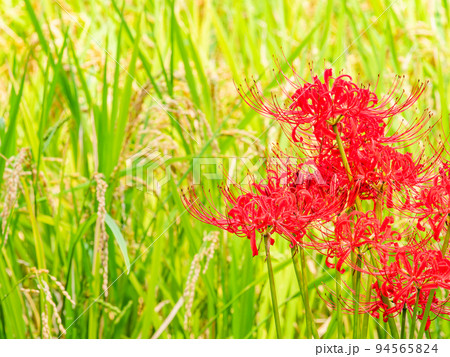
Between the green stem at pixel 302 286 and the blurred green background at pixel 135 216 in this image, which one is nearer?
the green stem at pixel 302 286

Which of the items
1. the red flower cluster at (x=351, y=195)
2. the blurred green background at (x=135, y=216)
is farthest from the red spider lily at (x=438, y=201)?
the blurred green background at (x=135, y=216)

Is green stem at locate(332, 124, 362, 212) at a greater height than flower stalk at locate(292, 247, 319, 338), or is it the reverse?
green stem at locate(332, 124, 362, 212)

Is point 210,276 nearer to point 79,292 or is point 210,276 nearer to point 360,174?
point 79,292

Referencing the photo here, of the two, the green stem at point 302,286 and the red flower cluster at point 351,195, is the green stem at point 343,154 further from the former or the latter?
the green stem at point 302,286

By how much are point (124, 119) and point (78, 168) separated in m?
0.30

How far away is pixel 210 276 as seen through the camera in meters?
1.12

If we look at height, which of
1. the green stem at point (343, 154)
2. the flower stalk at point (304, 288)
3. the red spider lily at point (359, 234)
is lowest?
the flower stalk at point (304, 288)

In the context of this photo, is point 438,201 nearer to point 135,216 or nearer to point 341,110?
point 341,110

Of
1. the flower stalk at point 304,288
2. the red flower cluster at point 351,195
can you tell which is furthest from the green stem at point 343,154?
the flower stalk at point 304,288

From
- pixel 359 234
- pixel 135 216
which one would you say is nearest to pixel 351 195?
pixel 359 234

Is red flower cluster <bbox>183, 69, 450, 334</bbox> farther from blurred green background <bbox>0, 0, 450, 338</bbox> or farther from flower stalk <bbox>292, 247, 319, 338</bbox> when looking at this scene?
blurred green background <bbox>0, 0, 450, 338</bbox>

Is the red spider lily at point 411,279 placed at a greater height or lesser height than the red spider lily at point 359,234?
lesser

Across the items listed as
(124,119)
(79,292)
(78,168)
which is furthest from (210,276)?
(78,168)

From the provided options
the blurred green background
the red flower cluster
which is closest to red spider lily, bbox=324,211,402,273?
the red flower cluster
